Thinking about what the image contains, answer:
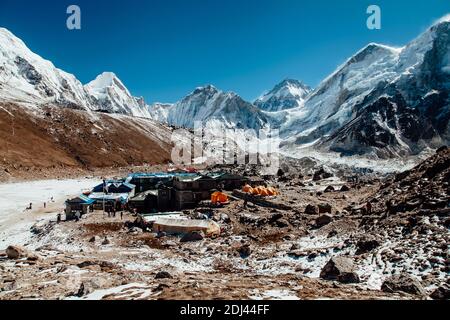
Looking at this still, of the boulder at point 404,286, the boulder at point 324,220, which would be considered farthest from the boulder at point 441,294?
the boulder at point 324,220

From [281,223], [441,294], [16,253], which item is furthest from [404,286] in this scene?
[16,253]

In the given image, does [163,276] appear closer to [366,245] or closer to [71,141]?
[366,245]

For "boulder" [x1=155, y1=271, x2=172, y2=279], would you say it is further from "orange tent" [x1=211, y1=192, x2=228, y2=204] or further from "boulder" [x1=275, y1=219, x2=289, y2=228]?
"orange tent" [x1=211, y1=192, x2=228, y2=204]

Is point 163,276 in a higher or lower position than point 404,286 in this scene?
lower

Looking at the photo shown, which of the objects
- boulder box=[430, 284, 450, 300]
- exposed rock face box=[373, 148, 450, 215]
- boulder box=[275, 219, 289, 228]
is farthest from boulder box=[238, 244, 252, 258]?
boulder box=[430, 284, 450, 300]

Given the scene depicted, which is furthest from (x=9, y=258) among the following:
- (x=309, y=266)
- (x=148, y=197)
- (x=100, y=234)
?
(x=148, y=197)
